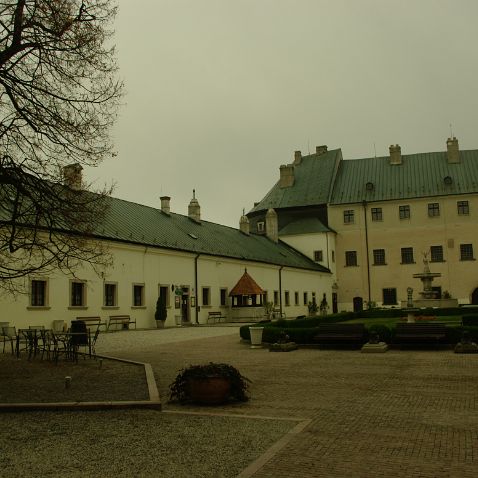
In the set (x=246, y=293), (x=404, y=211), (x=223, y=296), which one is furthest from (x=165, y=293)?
(x=404, y=211)

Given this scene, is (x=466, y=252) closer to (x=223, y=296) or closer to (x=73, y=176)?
(x=223, y=296)

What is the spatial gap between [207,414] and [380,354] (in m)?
10.3

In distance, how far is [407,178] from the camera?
60250 mm

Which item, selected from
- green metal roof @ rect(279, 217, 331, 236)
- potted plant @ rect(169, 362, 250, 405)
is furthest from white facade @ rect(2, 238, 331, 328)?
potted plant @ rect(169, 362, 250, 405)

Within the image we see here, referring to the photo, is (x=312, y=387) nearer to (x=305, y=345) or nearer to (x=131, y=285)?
(x=305, y=345)

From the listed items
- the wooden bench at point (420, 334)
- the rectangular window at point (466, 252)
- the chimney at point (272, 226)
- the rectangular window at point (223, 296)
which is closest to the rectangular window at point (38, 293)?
the wooden bench at point (420, 334)

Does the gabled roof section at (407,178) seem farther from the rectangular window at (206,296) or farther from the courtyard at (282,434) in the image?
the courtyard at (282,434)

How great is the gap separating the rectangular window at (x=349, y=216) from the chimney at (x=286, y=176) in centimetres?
784

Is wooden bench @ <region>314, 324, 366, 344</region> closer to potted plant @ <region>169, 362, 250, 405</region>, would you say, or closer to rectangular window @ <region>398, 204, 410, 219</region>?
potted plant @ <region>169, 362, 250, 405</region>

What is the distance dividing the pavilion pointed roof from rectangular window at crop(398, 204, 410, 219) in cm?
2207

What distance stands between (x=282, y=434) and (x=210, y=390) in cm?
261

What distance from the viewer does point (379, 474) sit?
5.89m

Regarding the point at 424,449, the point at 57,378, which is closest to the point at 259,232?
the point at 57,378

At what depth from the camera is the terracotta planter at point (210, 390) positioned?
10.1 meters
